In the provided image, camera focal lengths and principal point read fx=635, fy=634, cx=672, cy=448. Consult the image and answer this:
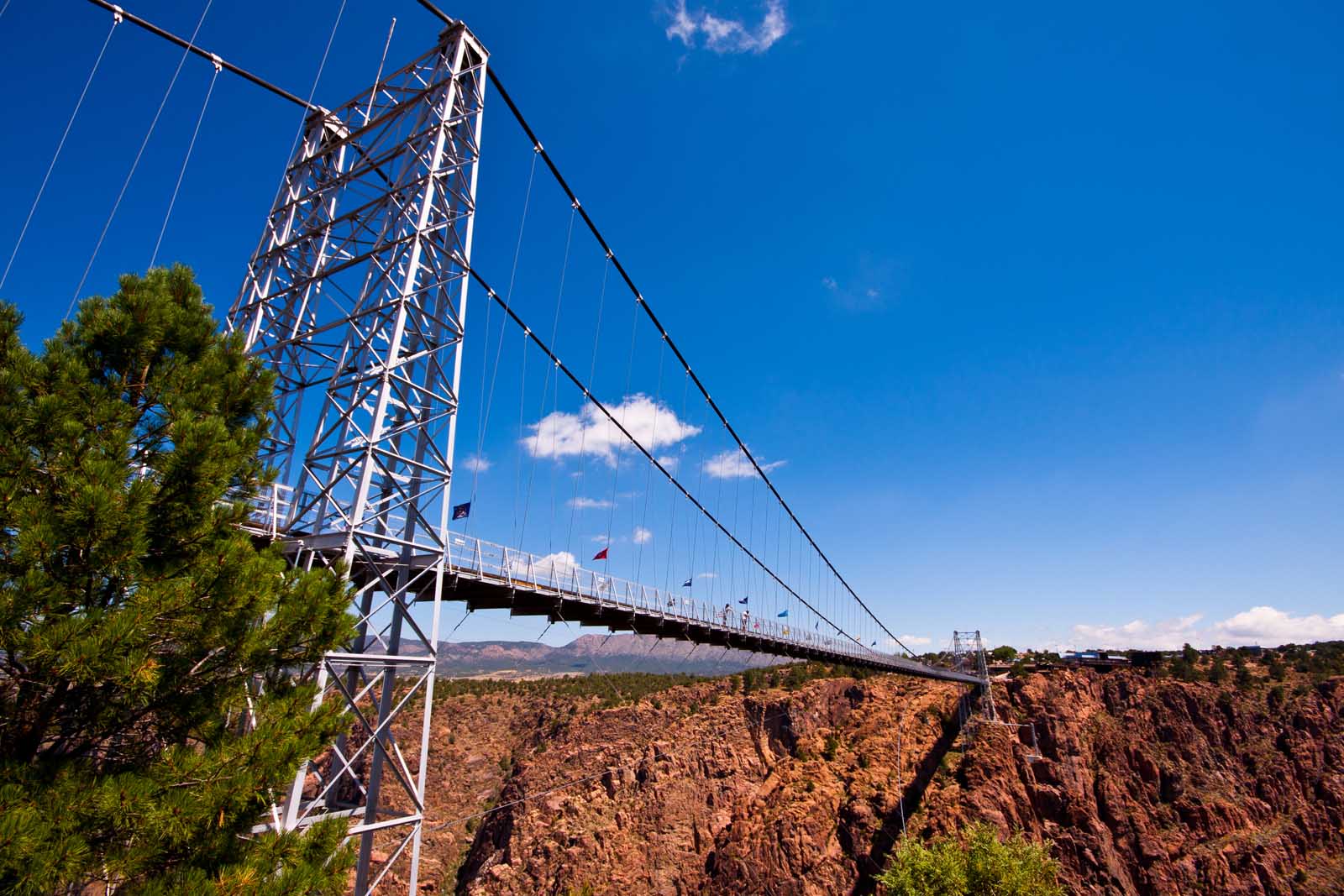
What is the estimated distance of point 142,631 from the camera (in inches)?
196

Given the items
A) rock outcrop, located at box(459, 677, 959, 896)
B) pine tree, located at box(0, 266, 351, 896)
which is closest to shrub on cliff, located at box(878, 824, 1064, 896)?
rock outcrop, located at box(459, 677, 959, 896)

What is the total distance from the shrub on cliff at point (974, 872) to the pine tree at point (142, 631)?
1087 inches

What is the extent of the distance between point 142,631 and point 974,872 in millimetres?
31371

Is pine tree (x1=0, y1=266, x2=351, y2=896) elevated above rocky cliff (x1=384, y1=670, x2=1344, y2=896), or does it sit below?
above

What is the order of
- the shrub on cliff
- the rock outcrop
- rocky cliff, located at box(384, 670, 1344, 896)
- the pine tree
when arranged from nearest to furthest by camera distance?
the pine tree
the shrub on cliff
rocky cliff, located at box(384, 670, 1344, 896)
the rock outcrop

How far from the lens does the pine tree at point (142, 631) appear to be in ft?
15.4

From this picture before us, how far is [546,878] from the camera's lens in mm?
37375

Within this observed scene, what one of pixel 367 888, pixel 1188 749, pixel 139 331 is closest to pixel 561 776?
pixel 367 888

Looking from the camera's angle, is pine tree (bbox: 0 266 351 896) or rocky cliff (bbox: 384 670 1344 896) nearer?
pine tree (bbox: 0 266 351 896)

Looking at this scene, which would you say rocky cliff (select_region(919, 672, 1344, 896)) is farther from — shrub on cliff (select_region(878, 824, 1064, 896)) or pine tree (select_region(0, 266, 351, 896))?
pine tree (select_region(0, 266, 351, 896))

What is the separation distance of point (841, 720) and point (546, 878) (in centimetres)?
2424

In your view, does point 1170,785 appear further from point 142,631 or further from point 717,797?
point 142,631

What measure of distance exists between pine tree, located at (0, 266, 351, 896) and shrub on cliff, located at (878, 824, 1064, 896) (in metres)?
27.6

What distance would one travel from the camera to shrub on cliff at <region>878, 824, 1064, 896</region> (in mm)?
25484
